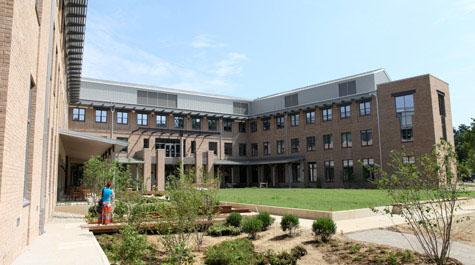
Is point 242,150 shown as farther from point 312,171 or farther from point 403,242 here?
point 403,242

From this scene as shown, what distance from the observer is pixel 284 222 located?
40.4 feet

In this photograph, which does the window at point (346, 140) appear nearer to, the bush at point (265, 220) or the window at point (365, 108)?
the window at point (365, 108)

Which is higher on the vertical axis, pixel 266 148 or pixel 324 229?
pixel 266 148

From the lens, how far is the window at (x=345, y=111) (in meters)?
42.6

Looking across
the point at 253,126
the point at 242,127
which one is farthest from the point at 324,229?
the point at 242,127

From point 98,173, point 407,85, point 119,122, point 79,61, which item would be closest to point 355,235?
point 98,173

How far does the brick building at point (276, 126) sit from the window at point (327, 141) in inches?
5.0

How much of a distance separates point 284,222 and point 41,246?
6801 millimetres

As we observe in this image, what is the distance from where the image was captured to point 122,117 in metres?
44.1

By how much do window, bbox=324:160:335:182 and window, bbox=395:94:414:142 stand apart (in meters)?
8.36

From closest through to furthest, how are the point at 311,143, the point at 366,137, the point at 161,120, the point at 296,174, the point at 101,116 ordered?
the point at 366,137, the point at 101,116, the point at 311,143, the point at 161,120, the point at 296,174

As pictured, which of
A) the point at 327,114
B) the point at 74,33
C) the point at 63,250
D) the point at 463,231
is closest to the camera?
the point at 63,250

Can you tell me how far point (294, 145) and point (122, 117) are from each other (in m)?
20.5


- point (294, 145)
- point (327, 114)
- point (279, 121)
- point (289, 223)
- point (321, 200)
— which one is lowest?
point (289, 223)
